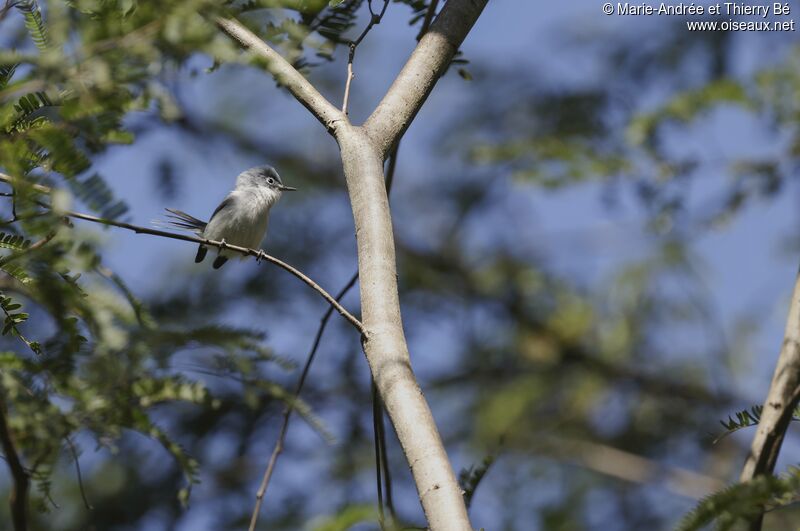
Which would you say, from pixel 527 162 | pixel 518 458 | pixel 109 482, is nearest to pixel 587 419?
pixel 518 458

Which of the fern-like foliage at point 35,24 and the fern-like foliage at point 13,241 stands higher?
the fern-like foliage at point 35,24

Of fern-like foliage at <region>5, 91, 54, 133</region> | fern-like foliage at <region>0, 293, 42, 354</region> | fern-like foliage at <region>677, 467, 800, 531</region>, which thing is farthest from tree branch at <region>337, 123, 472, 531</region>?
fern-like foliage at <region>0, 293, 42, 354</region>

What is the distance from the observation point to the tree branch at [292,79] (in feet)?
5.36

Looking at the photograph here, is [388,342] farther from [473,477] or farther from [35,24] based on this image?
[35,24]

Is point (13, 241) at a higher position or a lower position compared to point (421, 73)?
lower

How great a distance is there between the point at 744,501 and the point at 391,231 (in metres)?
0.72

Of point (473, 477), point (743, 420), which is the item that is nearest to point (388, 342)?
point (473, 477)

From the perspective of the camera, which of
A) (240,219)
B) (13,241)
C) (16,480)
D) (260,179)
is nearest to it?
A: (16,480)

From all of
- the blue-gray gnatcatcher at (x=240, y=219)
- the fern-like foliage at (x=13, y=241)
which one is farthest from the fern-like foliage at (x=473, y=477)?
the blue-gray gnatcatcher at (x=240, y=219)

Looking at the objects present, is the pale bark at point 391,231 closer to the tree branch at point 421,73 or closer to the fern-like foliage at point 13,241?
the tree branch at point 421,73

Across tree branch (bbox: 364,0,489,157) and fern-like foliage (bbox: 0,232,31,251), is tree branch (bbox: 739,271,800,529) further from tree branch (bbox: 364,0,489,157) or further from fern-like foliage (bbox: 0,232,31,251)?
fern-like foliage (bbox: 0,232,31,251)

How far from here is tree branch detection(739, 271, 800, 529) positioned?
4.78 ft

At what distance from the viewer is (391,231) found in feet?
4.87

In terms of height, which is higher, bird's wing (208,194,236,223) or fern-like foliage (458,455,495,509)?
bird's wing (208,194,236,223)
